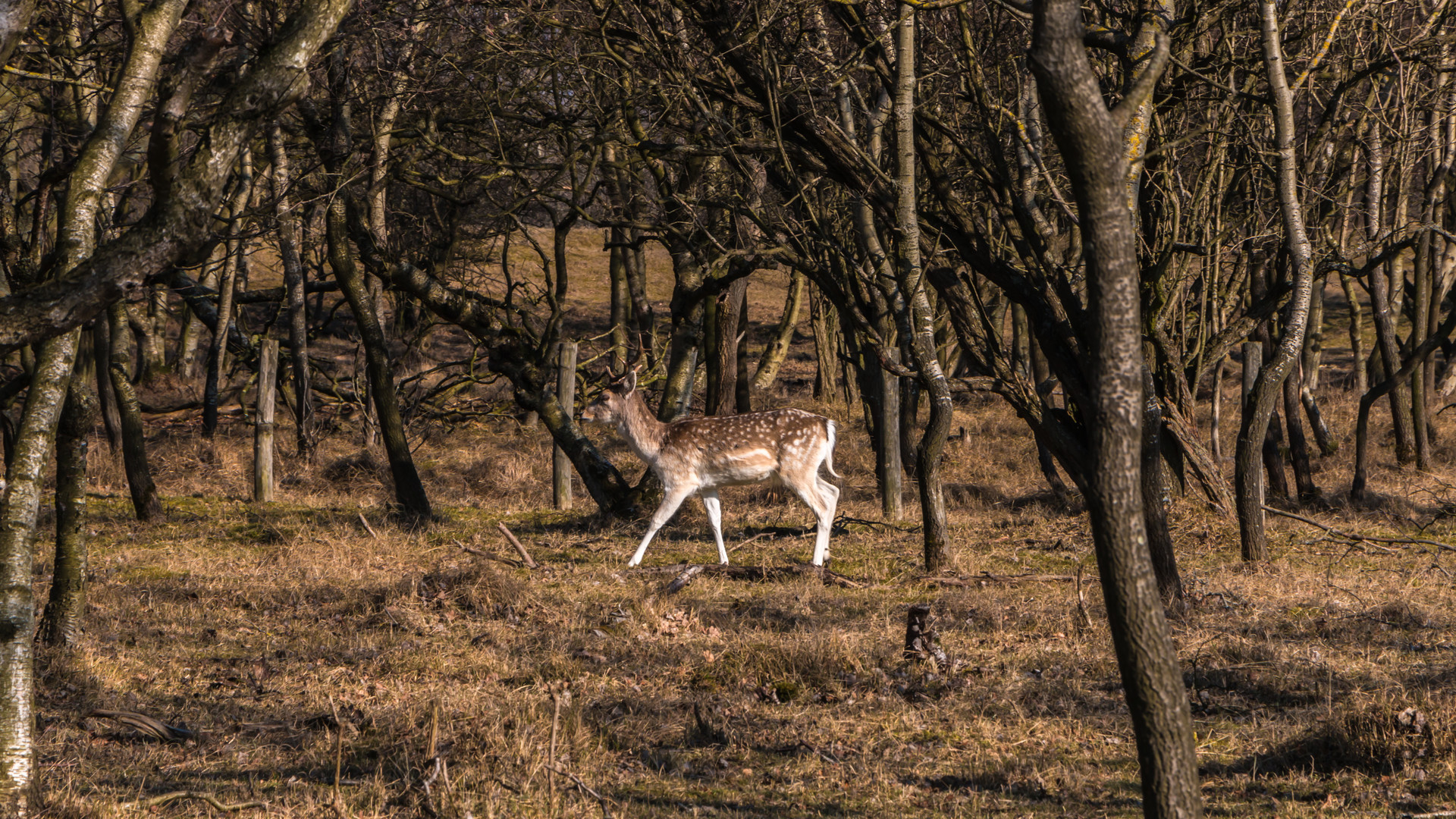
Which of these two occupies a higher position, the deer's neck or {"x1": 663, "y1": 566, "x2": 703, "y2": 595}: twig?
the deer's neck

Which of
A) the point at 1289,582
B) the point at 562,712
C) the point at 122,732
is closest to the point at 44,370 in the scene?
the point at 122,732

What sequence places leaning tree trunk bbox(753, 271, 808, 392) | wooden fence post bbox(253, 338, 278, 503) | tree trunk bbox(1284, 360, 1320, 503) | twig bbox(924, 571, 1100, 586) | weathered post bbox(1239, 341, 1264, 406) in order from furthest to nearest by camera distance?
leaning tree trunk bbox(753, 271, 808, 392), weathered post bbox(1239, 341, 1264, 406), wooden fence post bbox(253, 338, 278, 503), tree trunk bbox(1284, 360, 1320, 503), twig bbox(924, 571, 1100, 586)

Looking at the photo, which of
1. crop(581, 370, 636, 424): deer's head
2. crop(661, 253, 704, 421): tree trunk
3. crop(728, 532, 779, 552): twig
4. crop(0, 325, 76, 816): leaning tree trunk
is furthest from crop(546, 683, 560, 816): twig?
crop(661, 253, 704, 421): tree trunk

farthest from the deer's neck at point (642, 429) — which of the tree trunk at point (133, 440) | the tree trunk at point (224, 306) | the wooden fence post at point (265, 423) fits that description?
the tree trunk at point (224, 306)

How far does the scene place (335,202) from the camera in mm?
13445

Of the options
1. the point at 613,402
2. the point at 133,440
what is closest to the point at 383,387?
the point at 133,440

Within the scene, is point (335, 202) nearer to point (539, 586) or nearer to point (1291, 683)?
point (539, 586)

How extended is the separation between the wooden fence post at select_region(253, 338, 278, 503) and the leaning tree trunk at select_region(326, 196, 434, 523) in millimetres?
1695

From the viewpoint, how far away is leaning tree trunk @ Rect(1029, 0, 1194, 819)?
3719 mm

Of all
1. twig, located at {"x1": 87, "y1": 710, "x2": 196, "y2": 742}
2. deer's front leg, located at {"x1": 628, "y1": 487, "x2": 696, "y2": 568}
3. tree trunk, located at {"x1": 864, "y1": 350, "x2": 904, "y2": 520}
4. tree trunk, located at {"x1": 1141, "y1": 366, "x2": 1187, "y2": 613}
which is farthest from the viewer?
tree trunk, located at {"x1": 864, "y1": 350, "x2": 904, "y2": 520}

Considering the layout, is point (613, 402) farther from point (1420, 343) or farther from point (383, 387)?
point (1420, 343)

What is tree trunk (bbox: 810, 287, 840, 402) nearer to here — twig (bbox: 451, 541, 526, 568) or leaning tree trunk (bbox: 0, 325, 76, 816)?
twig (bbox: 451, 541, 526, 568)

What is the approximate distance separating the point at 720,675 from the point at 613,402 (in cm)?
592

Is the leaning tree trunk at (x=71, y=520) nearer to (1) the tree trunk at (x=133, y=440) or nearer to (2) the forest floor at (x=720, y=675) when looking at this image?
(2) the forest floor at (x=720, y=675)
